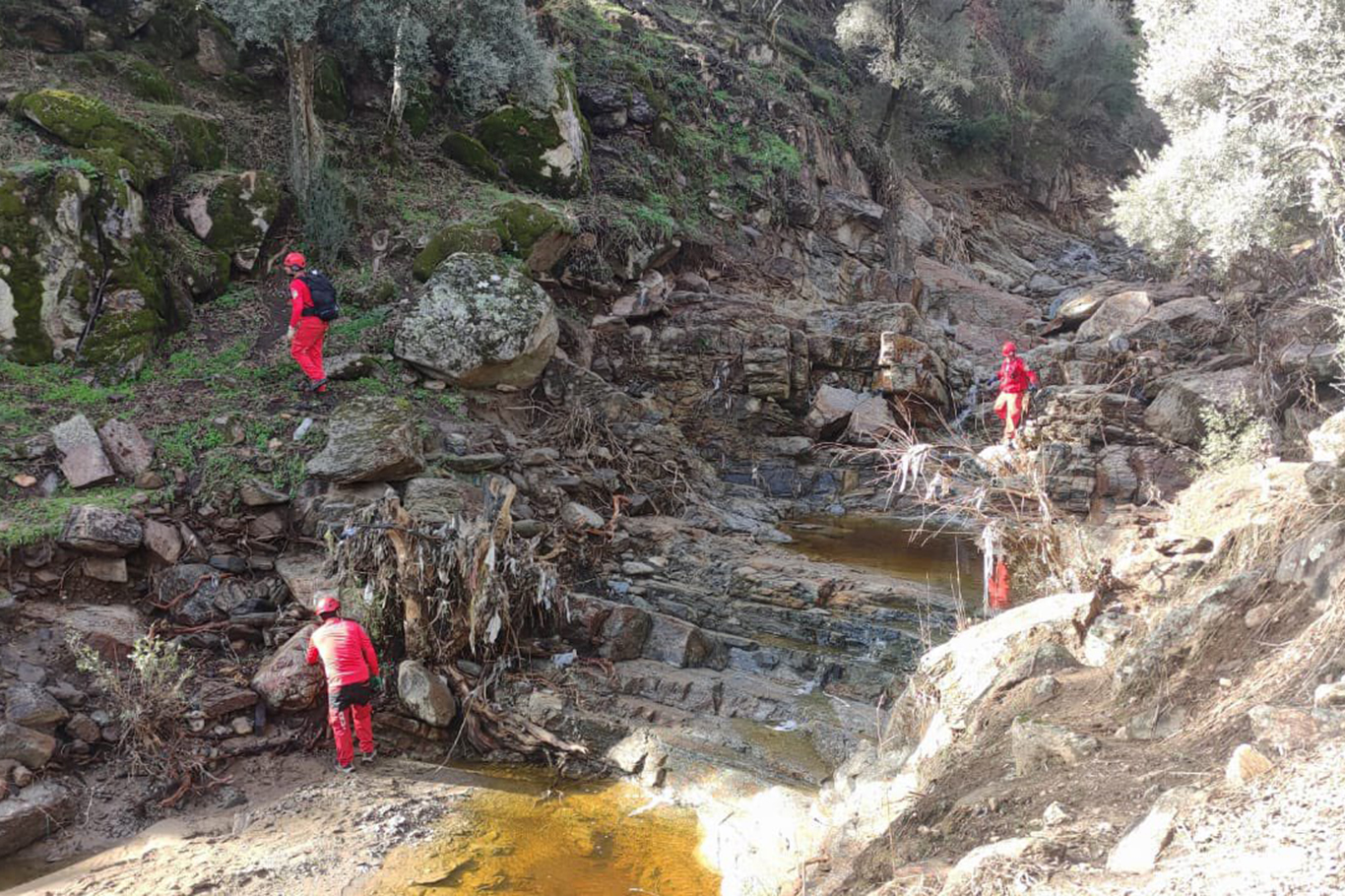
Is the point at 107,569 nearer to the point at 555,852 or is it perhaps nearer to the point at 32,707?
the point at 32,707

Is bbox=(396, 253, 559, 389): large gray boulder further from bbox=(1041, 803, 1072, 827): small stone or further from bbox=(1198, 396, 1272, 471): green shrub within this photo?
bbox=(1198, 396, 1272, 471): green shrub

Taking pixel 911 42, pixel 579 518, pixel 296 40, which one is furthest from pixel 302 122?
pixel 911 42

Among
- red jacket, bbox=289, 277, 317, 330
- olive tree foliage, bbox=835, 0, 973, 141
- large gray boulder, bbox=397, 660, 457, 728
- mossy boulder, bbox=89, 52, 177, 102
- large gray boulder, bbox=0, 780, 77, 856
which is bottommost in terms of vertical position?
large gray boulder, bbox=0, 780, 77, 856

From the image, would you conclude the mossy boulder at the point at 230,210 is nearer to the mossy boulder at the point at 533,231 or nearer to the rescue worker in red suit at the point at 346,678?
the mossy boulder at the point at 533,231

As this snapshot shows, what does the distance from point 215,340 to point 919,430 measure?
10813 millimetres

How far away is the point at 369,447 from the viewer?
8273 mm

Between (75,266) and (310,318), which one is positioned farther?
(310,318)

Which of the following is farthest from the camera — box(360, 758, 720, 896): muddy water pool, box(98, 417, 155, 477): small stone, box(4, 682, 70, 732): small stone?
box(98, 417, 155, 477): small stone

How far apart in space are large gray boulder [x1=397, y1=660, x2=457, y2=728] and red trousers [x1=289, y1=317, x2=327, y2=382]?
13.7ft

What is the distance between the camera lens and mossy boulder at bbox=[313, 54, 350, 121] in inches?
504

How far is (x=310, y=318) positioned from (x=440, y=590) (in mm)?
3959

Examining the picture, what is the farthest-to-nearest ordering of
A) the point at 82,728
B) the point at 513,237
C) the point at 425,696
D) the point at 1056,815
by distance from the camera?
1. the point at 513,237
2. the point at 425,696
3. the point at 82,728
4. the point at 1056,815

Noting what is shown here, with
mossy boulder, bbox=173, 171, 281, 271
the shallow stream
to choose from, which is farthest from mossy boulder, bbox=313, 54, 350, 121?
the shallow stream

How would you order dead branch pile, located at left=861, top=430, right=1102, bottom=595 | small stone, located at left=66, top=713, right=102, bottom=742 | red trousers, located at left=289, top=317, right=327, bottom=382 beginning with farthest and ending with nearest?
red trousers, located at left=289, top=317, right=327, bottom=382 → dead branch pile, located at left=861, top=430, right=1102, bottom=595 → small stone, located at left=66, top=713, right=102, bottom=742
